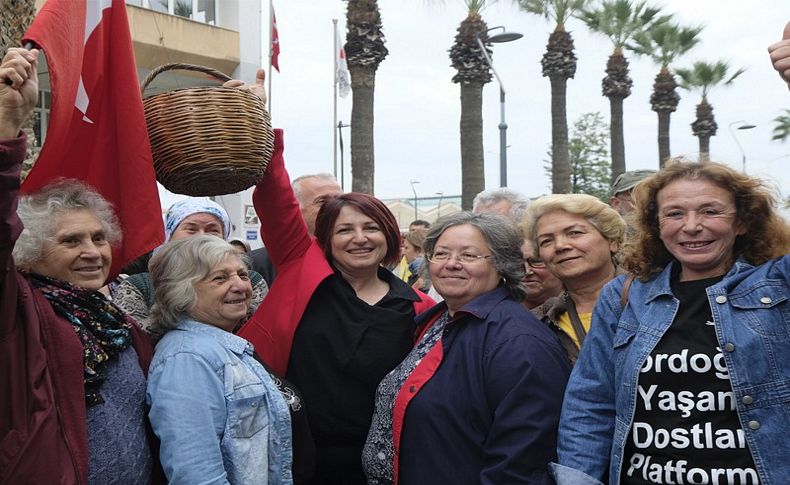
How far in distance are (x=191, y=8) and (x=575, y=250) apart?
14.6 metres

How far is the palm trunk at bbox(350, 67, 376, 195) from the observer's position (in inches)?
455

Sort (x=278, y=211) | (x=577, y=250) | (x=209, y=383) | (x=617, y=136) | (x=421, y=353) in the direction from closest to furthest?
(x=209, y=383), (x=421, y=353), (x=577, y=250), (x=278, y=211), (x=617, y=136)

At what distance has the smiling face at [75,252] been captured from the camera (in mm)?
2502

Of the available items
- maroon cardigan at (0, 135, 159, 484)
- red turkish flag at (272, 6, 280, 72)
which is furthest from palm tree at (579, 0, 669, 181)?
maroon cardigan at (0, 135, 159, 484)

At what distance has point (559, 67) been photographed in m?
19.0

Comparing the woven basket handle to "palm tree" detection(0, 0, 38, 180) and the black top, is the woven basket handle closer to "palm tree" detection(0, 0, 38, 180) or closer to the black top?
"palm tree" detection(0, 0, 38, 180)

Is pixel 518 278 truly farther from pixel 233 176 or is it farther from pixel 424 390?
pixel 233 176

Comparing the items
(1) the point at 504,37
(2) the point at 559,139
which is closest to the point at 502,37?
(1) the point at 504,37

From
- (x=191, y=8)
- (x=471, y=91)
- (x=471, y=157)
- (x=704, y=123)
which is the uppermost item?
(x=191, y=8)

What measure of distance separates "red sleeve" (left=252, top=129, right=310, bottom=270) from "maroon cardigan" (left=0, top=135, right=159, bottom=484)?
1.18 metres

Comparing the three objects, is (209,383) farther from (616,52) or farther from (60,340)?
(616,52)

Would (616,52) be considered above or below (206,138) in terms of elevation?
above

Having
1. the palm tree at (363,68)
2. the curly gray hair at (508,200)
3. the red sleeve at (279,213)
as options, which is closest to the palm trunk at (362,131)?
the palm tree at (363,68)

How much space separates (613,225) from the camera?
3.26 meters
